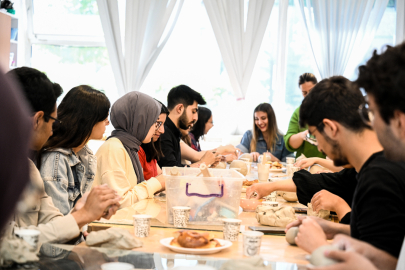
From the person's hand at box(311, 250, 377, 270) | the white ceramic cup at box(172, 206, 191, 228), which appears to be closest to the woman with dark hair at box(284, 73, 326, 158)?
the white ceramic cup at box(172, 206, 191, 228)

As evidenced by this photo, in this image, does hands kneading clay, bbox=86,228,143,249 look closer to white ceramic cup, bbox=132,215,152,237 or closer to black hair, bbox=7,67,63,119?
white ceramic cup, bbox=132,215,152,237

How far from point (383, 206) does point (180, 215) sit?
0.73 meters

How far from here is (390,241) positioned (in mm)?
983

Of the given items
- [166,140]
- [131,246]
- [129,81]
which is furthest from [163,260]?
[129,81]

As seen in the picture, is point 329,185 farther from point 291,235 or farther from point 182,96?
point 182,96

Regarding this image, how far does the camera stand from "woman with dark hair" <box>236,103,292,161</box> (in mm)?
4793

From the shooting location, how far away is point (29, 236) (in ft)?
3.58

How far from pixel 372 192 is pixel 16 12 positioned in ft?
18.8

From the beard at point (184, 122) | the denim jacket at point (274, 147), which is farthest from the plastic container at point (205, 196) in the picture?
the denim jacket at point (274, 147)

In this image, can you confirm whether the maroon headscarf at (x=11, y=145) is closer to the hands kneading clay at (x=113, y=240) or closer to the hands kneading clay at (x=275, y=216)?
the hands kneading clay at (x=113, y=240)

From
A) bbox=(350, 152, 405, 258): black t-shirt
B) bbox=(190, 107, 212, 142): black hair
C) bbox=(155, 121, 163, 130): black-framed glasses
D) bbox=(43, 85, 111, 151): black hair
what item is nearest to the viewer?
bbox=(350, 152, 405, 258): black t-shirt

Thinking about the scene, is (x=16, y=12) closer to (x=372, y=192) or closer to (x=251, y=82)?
(x=251, y=82)

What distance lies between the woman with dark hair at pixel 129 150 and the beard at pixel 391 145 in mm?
1347

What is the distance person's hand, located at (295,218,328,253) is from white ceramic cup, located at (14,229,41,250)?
73 centimetres
